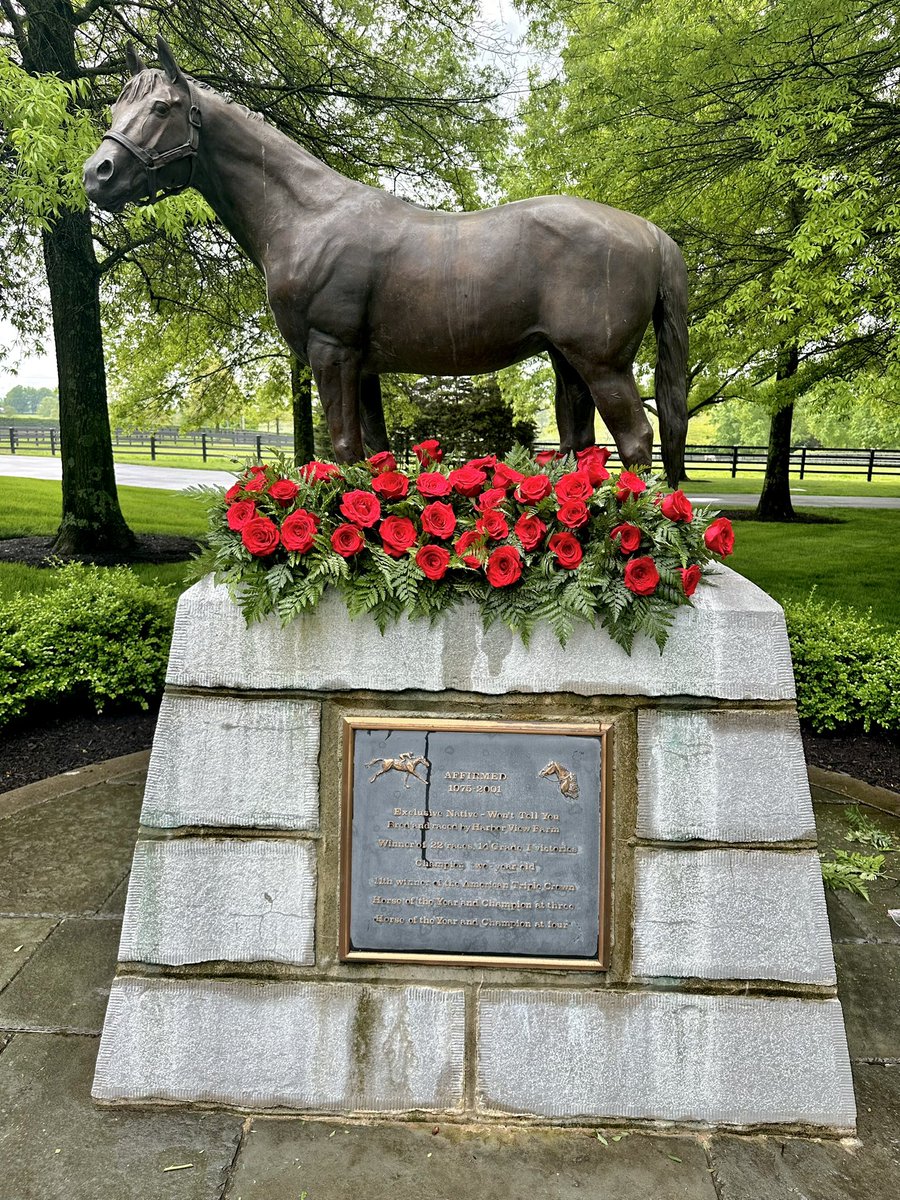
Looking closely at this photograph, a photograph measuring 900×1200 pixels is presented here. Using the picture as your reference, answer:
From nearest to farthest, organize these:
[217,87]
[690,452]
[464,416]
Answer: [217,87]
[464,416]
[690,452]

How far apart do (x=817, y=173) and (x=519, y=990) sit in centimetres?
625

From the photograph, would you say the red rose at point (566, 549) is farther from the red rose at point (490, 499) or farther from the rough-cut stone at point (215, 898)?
the rough-cut stone at point (215, 898)

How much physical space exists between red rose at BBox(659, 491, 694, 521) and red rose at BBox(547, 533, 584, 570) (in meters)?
0.33

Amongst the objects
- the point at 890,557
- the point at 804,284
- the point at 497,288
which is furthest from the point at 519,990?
the point at 890,557

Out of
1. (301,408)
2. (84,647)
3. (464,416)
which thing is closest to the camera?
(84,647)

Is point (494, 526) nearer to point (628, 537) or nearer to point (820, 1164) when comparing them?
point (628, 537)

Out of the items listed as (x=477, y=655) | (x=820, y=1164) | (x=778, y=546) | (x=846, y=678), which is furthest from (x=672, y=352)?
(x=778, y=546)

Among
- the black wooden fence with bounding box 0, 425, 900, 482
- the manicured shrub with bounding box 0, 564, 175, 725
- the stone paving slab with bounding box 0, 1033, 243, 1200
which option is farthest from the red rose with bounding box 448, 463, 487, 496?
the black wooden fence with bounding box 0, 425, 900, 482

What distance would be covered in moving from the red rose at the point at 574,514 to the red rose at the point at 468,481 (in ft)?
1.01

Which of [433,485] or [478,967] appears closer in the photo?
[478,967]

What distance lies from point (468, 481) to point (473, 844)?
3.81 ft

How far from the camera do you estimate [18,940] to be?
3238 millimetres

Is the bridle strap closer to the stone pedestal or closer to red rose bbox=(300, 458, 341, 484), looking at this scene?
red rose bbox=(300, 458, 341, 484)

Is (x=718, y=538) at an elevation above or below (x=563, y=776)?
above
